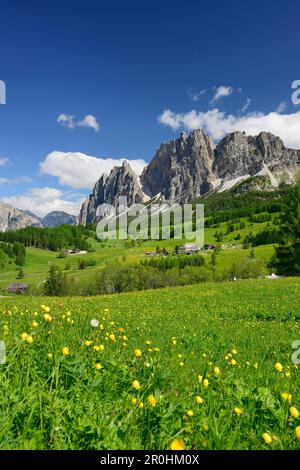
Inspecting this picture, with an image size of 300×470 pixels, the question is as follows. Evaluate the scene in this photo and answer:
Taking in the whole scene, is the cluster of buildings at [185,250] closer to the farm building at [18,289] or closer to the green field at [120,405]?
the farm building at [18,289]

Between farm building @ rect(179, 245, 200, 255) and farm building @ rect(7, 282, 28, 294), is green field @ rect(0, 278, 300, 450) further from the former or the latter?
farm building @ rect(179, 245, 200, 255)

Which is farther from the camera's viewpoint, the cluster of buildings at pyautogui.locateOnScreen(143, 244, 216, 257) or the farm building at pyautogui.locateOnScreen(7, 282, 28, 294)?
the cluster of buildings at pyautogui.locateOnScreen(143, 244, 216, 257)

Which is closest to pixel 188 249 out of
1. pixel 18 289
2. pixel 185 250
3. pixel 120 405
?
pixel 185 250

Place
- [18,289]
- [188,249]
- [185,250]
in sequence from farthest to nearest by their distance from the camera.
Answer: [185,250] < [188,249] < [18,289]

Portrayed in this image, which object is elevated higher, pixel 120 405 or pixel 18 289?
pixel 120 405

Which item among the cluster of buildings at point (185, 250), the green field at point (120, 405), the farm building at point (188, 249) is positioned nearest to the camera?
the green field at point (120, 405)

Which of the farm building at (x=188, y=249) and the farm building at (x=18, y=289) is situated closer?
the farm building at (x=18, y=289)

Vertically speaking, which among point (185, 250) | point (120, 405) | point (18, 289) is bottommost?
point (18, 289)

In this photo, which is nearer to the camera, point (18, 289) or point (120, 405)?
point (120, 405)

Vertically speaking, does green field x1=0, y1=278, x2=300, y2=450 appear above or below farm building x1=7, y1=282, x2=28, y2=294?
above

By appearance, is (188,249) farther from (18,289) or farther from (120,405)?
(120,405)

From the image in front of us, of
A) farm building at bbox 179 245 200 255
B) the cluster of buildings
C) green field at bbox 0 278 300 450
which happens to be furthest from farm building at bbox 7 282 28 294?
green field at bbox 0 278 300 450

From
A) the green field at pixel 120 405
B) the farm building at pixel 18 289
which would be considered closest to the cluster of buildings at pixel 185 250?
the farm building at pixel 18 289
